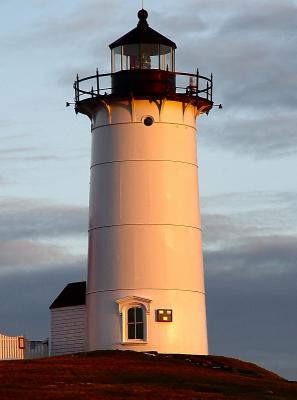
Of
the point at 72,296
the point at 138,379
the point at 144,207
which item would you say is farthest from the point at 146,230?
the point at 138,379

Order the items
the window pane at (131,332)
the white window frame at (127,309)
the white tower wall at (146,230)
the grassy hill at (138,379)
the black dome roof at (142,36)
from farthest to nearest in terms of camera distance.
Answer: the black dome roof at (142,36)
the white tower wall at (146,230)
the window pane at (131,332)
the white window frame at (127,309)
the grassy hill at (138,379)

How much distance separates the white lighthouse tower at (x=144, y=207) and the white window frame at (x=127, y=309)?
4 centimetres

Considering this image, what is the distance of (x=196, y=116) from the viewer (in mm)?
53688

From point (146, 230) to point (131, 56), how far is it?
6.91 m

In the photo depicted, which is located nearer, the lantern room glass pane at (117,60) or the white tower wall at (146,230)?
the white tower wall at (146,230)

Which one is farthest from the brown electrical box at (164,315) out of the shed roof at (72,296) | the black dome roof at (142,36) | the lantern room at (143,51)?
the black dome roof at (142,36)

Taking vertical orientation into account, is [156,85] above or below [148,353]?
above

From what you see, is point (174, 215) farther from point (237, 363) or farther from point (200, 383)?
point (200, 383)

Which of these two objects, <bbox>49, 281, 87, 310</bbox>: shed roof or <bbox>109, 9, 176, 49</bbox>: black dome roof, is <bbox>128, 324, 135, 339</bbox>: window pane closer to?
<bbox>49, 281, 87, 310</bbox>: shed roof

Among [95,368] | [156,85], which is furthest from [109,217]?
[95,368]

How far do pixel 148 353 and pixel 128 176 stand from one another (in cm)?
693

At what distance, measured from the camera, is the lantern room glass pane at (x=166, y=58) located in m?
52.6

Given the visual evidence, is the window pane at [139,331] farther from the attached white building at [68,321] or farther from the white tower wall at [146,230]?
the attached white building at [68,321]

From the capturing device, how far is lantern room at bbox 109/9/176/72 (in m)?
52.2
